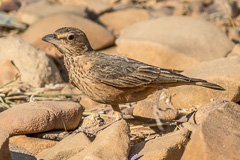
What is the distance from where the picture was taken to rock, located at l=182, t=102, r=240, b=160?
4383 mm

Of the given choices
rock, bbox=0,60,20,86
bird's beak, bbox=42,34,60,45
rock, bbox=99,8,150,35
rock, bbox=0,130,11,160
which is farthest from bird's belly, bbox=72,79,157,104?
rock, bbox=99,8,150,35

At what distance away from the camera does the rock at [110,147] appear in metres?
4.58

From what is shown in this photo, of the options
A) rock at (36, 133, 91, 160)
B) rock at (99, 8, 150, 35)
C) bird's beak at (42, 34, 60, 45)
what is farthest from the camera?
rock at (99, 8, 150, 35)

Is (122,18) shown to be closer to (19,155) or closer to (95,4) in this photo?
(95,4)

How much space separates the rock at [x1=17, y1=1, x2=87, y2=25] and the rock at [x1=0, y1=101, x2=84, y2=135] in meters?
5.01

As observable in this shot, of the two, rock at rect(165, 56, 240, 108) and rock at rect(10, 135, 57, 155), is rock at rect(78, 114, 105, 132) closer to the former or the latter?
rock at rect(10, 135, 57, 155)

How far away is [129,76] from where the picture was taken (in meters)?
5.99

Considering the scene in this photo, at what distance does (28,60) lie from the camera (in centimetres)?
818

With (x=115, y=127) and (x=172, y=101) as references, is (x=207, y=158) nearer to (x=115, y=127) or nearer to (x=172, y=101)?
(x=115, y=127)

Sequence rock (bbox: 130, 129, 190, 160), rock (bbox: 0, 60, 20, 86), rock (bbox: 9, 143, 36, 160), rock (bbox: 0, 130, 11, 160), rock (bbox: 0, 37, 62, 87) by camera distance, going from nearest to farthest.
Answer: rock (bbox: 0, 130, 11, 160) < rock (bbox: 130, 129, 190, 160) < rock (bbox: 9, 143, 36, 160) < rock (bbox: 0, 60, 20, 86) < rock (bbox: 0, 37, 62, 87)

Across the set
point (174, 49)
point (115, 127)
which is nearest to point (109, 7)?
point (174, 49)

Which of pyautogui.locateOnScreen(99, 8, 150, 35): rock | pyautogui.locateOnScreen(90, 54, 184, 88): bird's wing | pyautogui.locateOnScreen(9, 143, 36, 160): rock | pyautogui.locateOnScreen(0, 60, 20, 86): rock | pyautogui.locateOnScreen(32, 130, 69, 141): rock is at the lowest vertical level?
pyautogui.locateOnScreen(99, 8, 150, 35): rock

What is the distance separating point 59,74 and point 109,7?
4307mm

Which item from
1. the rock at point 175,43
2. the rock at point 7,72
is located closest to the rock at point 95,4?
the rock at point 175,43
